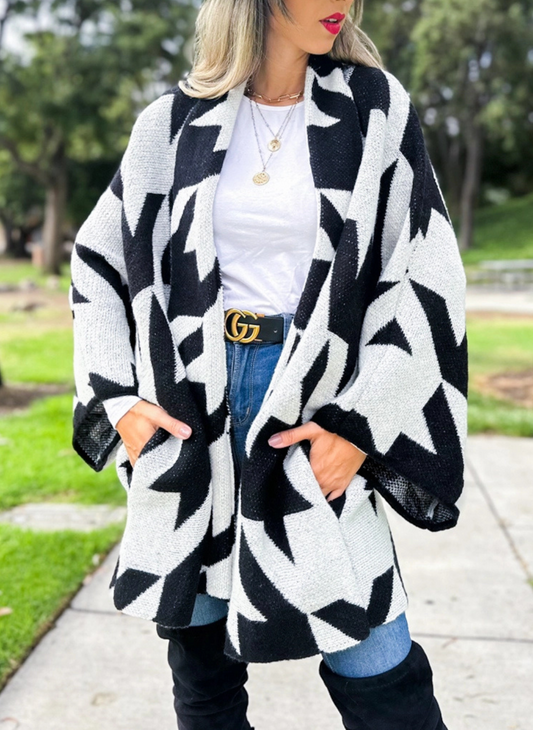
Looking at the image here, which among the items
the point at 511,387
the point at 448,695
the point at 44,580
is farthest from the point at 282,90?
the point at 511,387

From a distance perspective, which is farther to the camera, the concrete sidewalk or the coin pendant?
the concrete sidewalk

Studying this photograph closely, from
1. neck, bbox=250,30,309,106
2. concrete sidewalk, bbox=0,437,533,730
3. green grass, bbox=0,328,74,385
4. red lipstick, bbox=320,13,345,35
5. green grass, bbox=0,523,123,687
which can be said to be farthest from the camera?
green grass, bbox=0,328,74,385

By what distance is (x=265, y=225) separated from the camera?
1610 mm

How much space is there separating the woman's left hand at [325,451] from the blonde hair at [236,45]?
0.77 m

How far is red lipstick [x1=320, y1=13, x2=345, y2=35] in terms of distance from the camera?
1.62 metres

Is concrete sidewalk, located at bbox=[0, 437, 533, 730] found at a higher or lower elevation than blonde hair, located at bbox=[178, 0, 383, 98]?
lower

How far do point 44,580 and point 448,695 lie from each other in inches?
62.8

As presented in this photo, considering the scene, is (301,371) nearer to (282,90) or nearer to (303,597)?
(303,597)

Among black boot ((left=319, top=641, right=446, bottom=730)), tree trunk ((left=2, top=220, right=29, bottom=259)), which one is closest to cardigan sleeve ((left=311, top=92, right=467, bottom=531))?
black boot ((left=319, top=641, right=446, bottom=730))

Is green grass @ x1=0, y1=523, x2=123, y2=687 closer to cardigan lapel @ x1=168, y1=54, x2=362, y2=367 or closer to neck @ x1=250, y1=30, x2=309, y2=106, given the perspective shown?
cardigan lapel @ x1=168, y1=54, x2=362, y2=367

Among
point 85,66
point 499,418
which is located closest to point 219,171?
point 499,418

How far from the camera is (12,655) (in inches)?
103

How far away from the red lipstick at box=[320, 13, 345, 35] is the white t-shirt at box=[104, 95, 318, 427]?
19cm

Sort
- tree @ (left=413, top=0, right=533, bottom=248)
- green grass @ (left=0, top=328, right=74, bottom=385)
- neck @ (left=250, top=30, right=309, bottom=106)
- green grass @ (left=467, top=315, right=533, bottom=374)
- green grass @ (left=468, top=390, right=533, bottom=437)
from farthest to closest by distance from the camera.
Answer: tree @ (left=413, top=0, right=533, bottom=248), green grass @ (left=467, top=315, right=533, bottom=374), green grass @ (left=0, top=328, right=74, bottom=385), green grass @ (left=468, top=390, right=533, bottom=437), neck @ (left=250, top=30, right=309, bottom=106)
